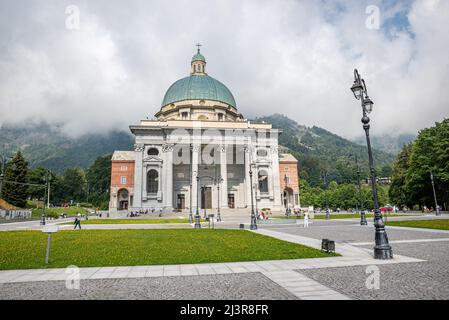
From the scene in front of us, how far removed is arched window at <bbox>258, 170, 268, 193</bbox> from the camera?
60.3m

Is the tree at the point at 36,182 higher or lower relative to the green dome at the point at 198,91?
lower

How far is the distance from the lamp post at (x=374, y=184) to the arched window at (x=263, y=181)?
48.8 m

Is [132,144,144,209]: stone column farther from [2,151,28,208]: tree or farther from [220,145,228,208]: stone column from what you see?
[2,151,28,208]: tree

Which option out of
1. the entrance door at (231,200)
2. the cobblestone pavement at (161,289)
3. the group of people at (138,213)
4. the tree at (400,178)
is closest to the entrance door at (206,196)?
the entrance door at (231,200)

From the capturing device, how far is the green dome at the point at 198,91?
2522 inches

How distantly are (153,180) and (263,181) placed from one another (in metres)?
23.3

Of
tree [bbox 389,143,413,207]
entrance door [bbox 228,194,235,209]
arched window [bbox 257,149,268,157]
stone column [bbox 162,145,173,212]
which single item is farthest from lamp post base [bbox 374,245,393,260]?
tree [bbox 389,143,413,207]

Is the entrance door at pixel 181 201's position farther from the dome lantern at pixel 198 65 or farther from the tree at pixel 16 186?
the dome lantern at pixel 198 65

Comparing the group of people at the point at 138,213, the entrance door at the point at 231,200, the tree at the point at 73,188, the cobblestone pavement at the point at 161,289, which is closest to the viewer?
the cobblestone pavement at the point at 161,289

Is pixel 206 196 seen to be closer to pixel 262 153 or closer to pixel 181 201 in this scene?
pixel 181 201

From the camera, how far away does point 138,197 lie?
2077 inches

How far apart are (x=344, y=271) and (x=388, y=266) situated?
5.47ft

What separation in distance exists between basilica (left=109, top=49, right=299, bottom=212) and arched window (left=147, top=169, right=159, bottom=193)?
19cm

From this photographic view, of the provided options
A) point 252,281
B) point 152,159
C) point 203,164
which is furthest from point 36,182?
point 252,281
